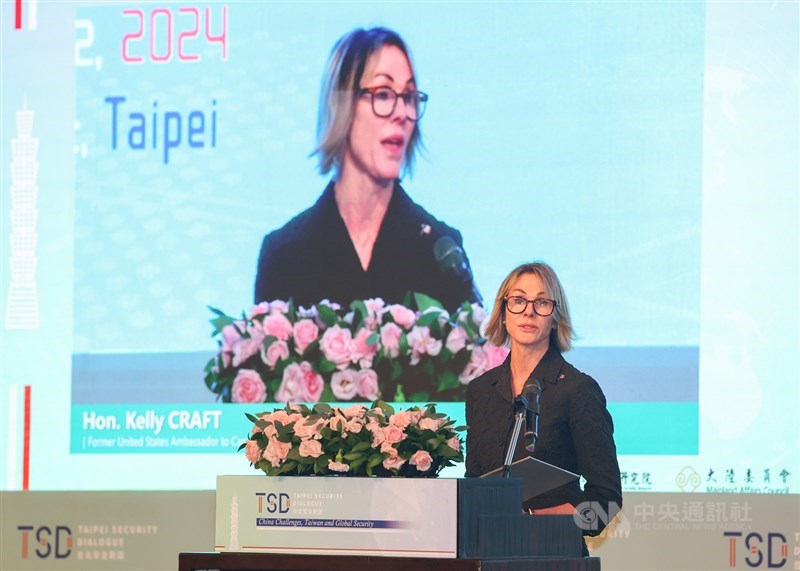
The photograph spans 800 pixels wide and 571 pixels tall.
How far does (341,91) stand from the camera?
521 cm

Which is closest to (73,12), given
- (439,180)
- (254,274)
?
Answer: (254,274)

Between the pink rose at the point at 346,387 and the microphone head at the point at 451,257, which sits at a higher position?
the microphone head at the point at 451,257

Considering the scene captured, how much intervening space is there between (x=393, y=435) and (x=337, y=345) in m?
2.74

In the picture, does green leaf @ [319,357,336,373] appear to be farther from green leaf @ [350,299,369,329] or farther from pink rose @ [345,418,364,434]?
pink rose @ [345,418,364,434]

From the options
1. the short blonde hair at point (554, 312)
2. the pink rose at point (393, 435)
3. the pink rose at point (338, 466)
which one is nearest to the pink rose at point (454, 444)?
the pink rose at point (393, 435)

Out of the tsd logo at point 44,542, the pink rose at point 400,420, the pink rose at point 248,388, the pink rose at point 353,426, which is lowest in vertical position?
the tsd logo at point 44,542

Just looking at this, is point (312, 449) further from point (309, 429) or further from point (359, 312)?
point (359, 312)

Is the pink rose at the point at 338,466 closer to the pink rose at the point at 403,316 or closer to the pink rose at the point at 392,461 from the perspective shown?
the pink rose at the point at 392,461

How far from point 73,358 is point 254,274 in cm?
84

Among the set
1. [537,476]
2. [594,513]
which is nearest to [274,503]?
[537,476]

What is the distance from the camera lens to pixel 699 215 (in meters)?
4.87

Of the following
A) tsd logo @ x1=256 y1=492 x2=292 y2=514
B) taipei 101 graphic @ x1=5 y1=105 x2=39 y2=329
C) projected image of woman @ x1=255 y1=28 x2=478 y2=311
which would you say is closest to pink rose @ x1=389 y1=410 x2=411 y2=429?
tsd logo @ x1=256 y1=492 x2=292 y2=514

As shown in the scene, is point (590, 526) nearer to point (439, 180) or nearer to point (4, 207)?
point (439, 180)

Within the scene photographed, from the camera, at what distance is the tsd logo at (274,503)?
239cm
